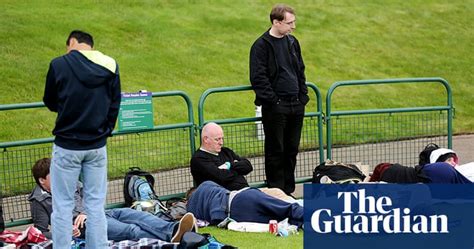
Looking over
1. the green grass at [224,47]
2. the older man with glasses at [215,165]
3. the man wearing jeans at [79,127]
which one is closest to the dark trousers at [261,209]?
the older man with glasses at [215,165]

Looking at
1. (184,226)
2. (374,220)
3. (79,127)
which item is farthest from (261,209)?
(79,127)

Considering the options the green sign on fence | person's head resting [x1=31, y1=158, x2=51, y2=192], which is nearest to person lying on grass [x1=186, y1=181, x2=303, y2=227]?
the green sign on fence

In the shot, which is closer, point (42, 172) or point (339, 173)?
point (42, 172)

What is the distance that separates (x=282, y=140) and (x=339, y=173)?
0.76 meters

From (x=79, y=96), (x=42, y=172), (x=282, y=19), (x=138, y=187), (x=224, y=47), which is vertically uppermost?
(x=282, y=19)

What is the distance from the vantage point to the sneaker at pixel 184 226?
8570 millimetres

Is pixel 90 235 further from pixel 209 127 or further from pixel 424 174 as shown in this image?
pixel 424 174

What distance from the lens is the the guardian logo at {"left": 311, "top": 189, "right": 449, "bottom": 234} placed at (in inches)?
335

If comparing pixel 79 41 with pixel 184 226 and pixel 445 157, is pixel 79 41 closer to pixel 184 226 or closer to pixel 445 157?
pixel 184 226

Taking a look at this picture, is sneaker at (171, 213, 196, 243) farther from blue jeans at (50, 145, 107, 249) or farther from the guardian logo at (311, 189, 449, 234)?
the guardian logo at (311, 189, 449, 234)

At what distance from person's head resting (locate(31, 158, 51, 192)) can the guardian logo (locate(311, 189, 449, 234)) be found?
2.63 m

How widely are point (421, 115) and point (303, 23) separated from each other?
7915 millimetres

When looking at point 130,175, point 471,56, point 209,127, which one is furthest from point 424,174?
point 471,56

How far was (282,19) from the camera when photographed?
10695mm
